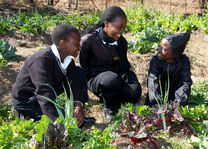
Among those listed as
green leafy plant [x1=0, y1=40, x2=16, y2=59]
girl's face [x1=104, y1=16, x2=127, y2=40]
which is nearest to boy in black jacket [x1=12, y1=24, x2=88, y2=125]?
girl's face [x1=104, y1=16, x2=127, y2=40]

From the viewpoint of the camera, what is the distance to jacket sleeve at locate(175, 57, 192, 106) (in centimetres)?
306

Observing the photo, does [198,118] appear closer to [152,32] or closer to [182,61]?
[182,61]

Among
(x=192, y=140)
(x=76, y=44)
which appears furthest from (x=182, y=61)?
(x=76, y=44)

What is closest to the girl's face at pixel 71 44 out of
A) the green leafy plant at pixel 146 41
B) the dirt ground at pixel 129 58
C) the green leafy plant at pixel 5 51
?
the dirt ground at pixel 129 58

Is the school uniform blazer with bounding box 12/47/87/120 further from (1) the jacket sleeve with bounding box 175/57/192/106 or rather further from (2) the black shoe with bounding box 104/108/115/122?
(1) the jacket sleeve with bounding box 175/57/192/106

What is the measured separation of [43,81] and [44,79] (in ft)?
0.08

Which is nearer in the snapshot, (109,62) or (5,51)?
(109,62)

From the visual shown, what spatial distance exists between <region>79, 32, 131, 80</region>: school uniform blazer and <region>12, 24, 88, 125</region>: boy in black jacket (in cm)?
51

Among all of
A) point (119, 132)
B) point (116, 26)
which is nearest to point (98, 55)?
point (116, 26)

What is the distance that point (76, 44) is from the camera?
8.70ft

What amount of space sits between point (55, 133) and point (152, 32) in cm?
444

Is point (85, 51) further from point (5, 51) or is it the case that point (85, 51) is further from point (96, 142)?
point (96, 142)

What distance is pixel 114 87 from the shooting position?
3176 mm

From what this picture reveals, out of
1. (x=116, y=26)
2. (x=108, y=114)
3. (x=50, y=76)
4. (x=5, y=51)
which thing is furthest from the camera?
(x=5, y=51)
